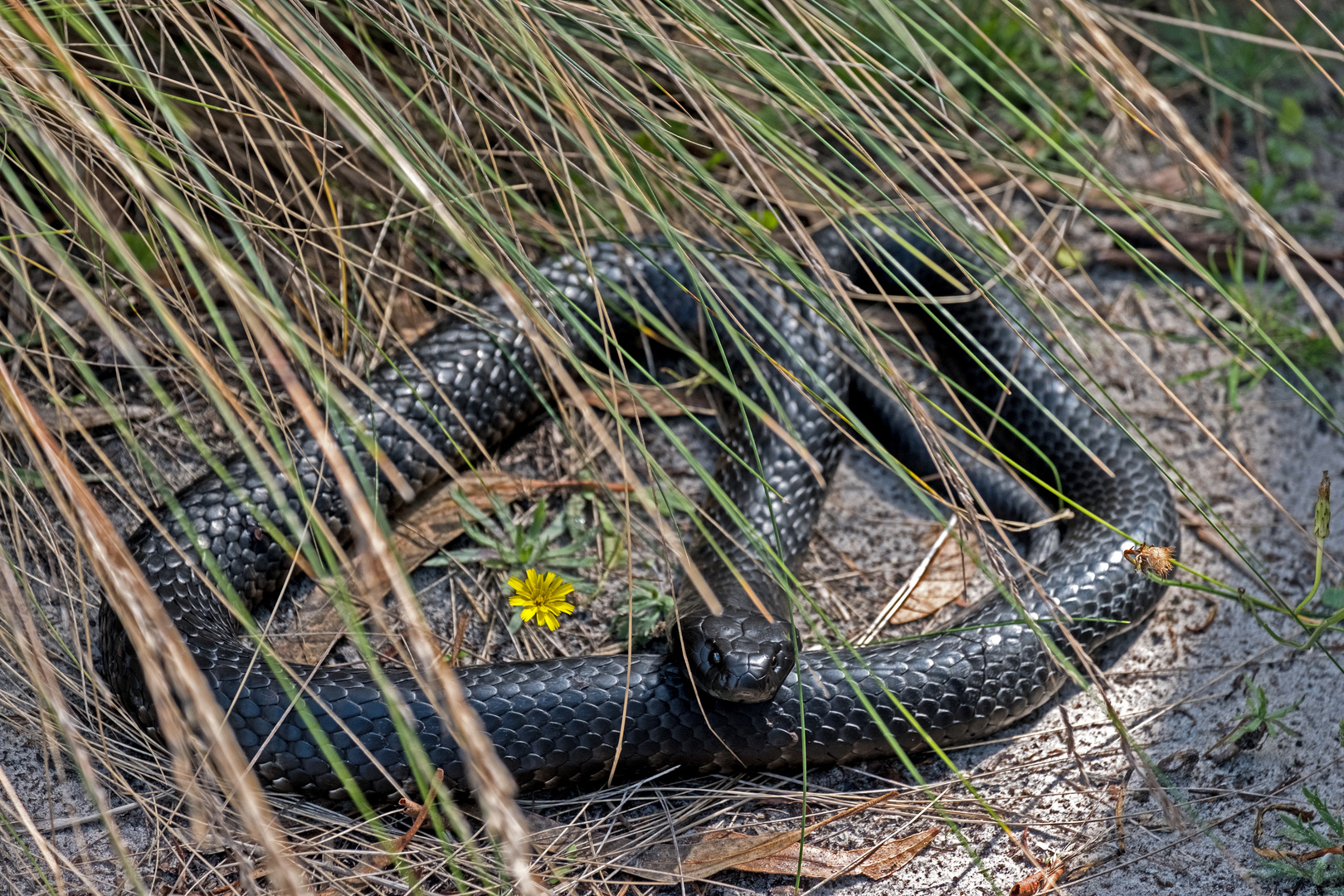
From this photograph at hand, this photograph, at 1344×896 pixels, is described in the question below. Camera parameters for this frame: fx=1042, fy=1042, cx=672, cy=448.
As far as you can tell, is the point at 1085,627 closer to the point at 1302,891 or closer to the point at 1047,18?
the point at 1302,891

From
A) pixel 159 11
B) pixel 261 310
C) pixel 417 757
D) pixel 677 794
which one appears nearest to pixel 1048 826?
pixel 677 794

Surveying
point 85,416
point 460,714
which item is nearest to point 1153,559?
point 460,714

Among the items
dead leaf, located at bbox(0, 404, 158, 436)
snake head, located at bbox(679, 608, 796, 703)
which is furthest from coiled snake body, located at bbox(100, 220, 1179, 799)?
dead leaf, located at bbox(0, 404, 158, 436)

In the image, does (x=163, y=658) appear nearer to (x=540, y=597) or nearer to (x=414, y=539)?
(x=540, y=597)

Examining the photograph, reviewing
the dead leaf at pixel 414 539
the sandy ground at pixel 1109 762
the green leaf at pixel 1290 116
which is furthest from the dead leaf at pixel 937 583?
the green leaf at pixel 1290 116

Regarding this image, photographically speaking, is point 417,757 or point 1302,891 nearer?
point 417,757
